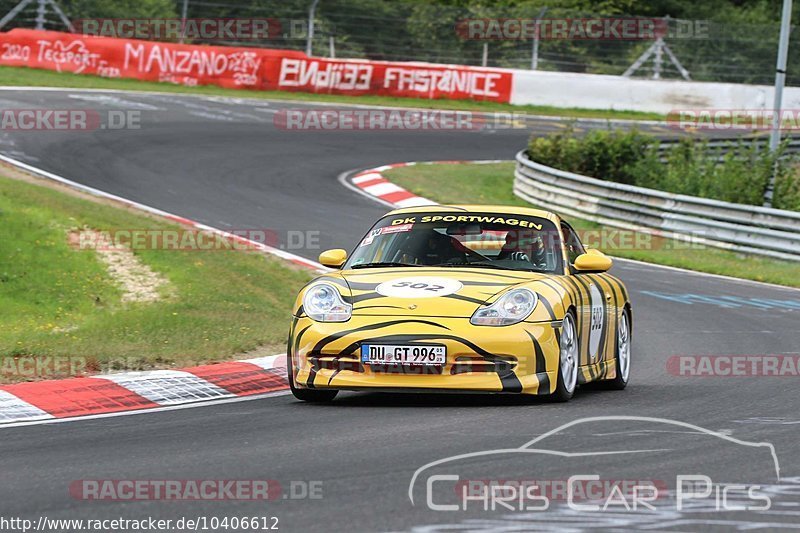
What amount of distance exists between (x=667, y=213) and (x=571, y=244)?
483 inches

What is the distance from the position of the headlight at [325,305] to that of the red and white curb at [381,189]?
13.2 m

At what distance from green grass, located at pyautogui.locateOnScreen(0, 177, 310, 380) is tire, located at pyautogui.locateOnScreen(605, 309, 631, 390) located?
110 inches

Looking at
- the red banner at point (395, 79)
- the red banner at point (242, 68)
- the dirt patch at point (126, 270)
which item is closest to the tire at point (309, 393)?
the dirt patch at point (126, 270)

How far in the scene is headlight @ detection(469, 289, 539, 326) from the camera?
8367mm

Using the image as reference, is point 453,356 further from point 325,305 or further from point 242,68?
point 242,68

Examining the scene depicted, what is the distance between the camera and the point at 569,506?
543 cm

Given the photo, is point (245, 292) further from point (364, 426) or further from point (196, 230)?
point (364, 426)

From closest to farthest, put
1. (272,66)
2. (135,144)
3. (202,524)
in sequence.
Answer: (202,524), (135,144), (272,66)

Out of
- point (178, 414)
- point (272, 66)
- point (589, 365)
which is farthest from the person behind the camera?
point (272, 66)

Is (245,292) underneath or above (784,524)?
underneath

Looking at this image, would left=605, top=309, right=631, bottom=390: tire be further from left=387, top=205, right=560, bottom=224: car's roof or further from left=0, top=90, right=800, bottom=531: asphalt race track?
left=387, top=205, right=560, bottom=224: car's roof

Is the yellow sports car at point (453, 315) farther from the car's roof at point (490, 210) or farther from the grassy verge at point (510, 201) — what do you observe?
the grassy verge at point (510, 201)

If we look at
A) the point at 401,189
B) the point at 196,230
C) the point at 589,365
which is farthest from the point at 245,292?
the point at 401,189

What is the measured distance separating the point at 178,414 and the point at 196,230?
948 cm
